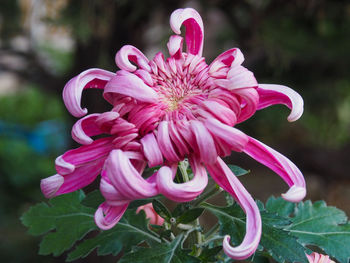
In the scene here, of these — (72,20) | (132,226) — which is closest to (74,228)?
(132,226)

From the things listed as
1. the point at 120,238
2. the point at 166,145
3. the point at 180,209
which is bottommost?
the point at 120,238

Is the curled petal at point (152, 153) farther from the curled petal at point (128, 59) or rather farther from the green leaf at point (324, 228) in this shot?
the green leaf at point (324, 228)

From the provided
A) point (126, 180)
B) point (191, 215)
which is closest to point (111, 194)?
point (126, 180)

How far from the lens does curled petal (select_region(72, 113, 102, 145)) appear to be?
46 cm

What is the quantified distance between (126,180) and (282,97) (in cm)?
21

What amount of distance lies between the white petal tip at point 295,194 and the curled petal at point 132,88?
0.16m

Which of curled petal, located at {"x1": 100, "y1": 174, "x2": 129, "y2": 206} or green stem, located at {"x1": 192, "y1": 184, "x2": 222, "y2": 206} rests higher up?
curled petal, located at {"x1": 100, "y1": 174, "x2": 129, "y2": 206}

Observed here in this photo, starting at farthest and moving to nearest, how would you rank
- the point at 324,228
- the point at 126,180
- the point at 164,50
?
the point at 164,50 < the point at 324,228 < the point at 126,180

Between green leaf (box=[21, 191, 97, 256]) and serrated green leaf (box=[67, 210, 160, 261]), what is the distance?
0.03 meters

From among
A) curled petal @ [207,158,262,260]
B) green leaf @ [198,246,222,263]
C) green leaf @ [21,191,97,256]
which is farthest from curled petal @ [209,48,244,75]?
green leaf @ [21,191,97,256]

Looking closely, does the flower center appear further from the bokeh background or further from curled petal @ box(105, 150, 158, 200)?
the bokeh background

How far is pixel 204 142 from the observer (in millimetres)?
419

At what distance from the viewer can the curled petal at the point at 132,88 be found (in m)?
0.45

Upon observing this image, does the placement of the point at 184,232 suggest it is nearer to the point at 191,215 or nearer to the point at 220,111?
the point at 191,215
